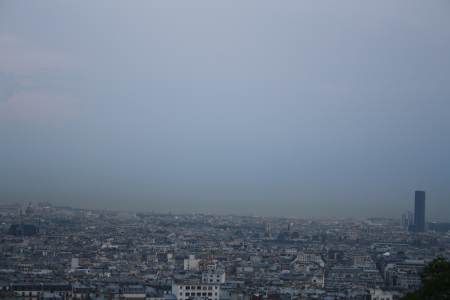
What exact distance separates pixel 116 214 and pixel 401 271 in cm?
4024

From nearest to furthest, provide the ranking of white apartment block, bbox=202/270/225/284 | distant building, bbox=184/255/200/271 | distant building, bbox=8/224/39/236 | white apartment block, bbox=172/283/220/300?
1. white apartment block, bbox=172/283/220/300
2. white apartment block, bbox=202/270/225/284
3. distant building, bbox=184/255/200/271
4. distant building, bbox=8/224/39/236

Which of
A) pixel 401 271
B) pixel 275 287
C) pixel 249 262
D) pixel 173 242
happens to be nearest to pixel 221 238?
pixel 173 242

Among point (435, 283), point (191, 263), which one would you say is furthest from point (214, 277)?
point (435, 283)

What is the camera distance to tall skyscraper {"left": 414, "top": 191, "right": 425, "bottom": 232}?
48.6 metres

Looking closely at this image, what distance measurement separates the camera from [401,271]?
1280 inches

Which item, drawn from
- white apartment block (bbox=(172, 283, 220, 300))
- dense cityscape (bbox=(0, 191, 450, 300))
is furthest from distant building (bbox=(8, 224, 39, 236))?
white apartment block (bbox=(172, 283, 220, 300))

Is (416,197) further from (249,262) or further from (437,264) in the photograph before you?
(437,264)

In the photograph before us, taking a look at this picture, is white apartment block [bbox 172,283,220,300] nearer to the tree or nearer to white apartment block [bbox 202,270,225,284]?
white apartment block [bbox 202,270,225,284]

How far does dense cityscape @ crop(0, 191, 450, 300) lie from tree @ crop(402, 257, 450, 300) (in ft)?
36.4

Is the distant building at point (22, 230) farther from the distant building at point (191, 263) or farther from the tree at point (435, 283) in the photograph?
the tree at point (435, 283)

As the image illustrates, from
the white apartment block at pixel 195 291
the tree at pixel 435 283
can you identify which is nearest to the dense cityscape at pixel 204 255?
the white apartment block at pixel 195 291

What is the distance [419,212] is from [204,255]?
2361cm

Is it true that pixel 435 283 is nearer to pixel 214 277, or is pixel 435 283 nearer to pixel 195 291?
pixel 195 291

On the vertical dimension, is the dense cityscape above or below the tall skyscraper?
below
